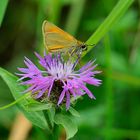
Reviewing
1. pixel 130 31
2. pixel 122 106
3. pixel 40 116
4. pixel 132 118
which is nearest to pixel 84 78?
pixel 40 116

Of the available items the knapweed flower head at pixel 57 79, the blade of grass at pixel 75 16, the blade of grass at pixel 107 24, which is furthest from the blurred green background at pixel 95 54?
the knapweed flower head at pixel 57 79

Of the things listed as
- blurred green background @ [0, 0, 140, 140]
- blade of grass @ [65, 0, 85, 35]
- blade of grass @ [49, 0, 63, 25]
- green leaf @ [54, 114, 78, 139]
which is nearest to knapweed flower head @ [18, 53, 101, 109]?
green leaf @ [54, 114, 78, 139]

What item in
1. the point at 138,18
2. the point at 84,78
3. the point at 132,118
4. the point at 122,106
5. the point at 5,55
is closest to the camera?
the point at 84,78

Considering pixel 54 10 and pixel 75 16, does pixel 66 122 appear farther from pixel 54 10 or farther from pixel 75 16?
pixel 75 16

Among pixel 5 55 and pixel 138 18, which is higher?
pixel 138 18

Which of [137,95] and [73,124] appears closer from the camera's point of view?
[73,124]

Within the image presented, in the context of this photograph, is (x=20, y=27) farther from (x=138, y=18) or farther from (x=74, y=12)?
(x=138, y=18)

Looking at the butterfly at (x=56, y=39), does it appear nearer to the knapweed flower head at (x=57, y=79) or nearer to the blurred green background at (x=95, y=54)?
the knapweed flower head at (x=57, y=79)
